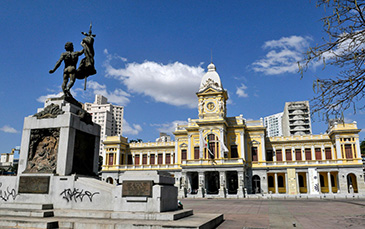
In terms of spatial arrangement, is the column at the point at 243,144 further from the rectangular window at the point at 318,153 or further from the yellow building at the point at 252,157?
the rectangular window at the point at 318,153

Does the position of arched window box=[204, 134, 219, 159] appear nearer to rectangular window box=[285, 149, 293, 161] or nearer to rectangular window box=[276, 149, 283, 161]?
rectangular window box=[276, 149, 283, 161]

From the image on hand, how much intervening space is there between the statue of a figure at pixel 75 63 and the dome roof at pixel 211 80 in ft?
112

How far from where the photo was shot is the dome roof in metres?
44.8

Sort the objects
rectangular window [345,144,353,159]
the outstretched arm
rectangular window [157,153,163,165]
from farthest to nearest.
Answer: rectangular window [157,153,163,165], rectangular window [345,144,353,159], the outstretched arm

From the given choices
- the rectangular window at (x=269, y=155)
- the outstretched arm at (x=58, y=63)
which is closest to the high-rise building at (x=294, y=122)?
the rectangular window at (x=269, y=155)

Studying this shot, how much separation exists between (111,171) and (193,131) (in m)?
16.5

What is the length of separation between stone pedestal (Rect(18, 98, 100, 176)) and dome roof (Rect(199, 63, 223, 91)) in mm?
35287

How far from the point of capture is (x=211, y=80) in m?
45.4

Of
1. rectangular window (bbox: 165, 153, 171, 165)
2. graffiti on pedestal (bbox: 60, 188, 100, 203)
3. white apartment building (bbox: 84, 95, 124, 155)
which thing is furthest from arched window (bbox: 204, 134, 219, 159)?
white apartment building (bbox: 84, 95, 124, 155)

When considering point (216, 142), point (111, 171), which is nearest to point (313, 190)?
point (216, 142)

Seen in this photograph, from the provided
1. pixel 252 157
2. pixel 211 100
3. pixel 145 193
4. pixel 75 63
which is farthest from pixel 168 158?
pixel 145 193

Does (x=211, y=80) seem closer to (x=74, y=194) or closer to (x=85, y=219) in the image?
(x=74, y=194)

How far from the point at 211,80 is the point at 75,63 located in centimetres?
3526

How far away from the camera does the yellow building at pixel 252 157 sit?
39656mm
